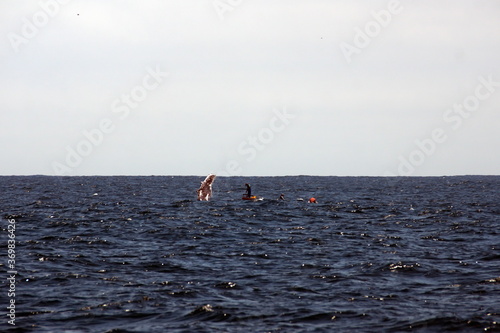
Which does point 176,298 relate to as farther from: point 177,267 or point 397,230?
point 397,230

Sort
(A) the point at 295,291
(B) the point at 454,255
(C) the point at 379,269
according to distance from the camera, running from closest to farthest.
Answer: (A) the point at 295,291 < (C) the point at 379,269 < (B) the point at 454,255

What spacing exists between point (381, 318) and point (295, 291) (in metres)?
3.68

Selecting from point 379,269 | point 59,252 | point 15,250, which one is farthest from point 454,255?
point 15,250

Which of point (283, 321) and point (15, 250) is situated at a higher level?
point (15, 250)

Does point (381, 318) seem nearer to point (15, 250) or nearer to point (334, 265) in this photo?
point (334, 265)

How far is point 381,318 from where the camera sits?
15.5m

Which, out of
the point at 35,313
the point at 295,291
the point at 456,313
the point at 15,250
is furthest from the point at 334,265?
the point at 15,250

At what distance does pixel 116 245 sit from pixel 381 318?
622 inches

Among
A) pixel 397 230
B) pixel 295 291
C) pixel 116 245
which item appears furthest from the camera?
pixel 397 230

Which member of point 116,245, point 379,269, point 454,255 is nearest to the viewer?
point 379,269

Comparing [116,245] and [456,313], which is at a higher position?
[116,245]

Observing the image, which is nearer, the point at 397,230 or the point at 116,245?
the point at 116,245

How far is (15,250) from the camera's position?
2584cm

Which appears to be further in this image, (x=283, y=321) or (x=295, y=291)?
(x=295, y=291)
